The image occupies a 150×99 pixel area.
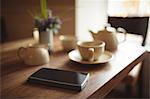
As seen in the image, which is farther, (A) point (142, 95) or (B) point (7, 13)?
(B) point (7, 13)

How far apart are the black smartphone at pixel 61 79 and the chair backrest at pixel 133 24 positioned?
2.11ft

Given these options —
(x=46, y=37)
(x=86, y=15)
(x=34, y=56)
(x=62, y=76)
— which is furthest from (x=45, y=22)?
(x=86, y=15)

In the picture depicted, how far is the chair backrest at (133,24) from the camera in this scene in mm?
1321

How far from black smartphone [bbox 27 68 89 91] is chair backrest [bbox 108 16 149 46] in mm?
645

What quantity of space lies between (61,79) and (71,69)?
0.16 meters

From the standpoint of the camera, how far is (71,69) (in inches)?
35.4

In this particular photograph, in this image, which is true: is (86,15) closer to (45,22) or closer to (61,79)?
(45,22)

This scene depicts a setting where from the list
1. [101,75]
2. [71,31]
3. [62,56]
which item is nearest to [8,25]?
[71,31]

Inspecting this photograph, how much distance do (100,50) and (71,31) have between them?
0.93 meters

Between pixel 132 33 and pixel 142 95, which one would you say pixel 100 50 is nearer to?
Answer: pixel 132 33

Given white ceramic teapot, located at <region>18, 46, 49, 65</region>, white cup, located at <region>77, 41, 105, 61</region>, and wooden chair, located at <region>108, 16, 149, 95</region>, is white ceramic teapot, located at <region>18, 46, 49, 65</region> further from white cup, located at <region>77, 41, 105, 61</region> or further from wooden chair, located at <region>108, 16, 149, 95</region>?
wooden chair, located at <region>108, 16, 149, 95</region>

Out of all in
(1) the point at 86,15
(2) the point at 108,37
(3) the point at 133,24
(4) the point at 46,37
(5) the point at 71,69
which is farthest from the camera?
(1) the point at 86,15

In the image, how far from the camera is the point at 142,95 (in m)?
2.05

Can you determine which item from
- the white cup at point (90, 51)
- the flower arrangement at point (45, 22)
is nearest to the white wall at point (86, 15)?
the flower arrangement at point (45, 22)
